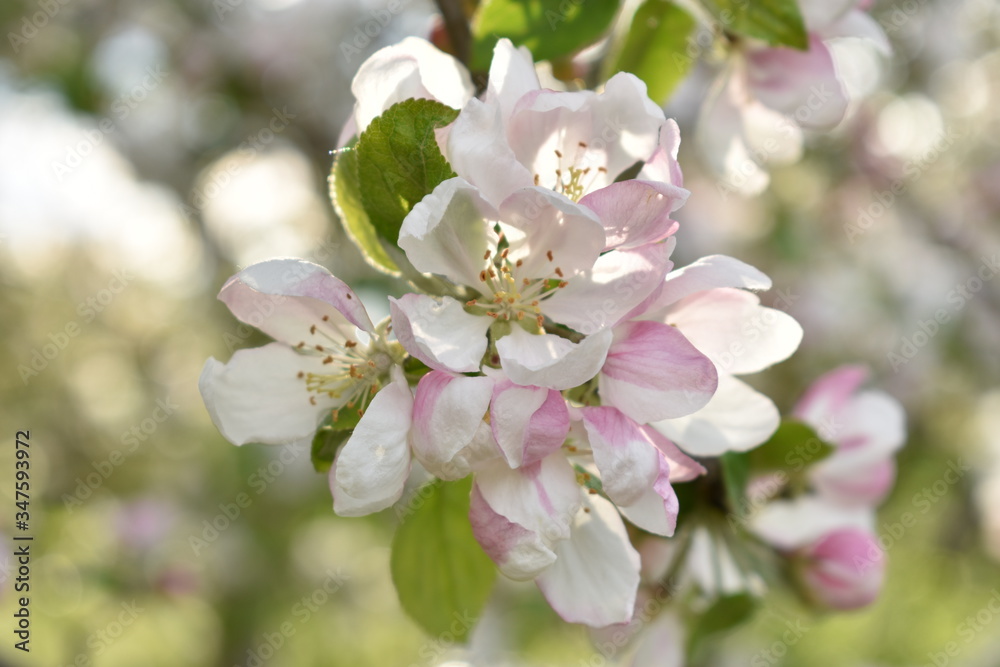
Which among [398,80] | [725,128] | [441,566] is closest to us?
[398,80]

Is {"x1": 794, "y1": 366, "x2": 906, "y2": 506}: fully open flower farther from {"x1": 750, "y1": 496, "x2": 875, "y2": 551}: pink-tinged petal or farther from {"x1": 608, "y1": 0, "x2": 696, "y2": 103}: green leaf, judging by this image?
{"x1": 608, "y1": 0, "x2": 696, "y2": 103}: green leaf

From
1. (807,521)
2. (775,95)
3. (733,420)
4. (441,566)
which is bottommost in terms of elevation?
(807,521)

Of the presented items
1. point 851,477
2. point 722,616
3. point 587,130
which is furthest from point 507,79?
point 851,477

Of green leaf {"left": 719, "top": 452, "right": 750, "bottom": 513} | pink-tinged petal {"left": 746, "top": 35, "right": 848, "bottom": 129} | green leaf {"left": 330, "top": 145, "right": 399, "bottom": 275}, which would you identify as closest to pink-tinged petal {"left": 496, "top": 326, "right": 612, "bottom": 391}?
green leaf {"left": 330, "top": 145, "right": 399, "bottom": 275}

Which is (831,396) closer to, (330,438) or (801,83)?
(801,83)

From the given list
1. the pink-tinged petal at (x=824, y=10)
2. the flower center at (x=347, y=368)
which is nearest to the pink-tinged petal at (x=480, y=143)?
the flower center at (x=347, y=368)
